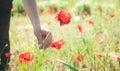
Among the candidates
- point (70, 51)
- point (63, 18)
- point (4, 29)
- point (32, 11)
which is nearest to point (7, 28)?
point (4, 29)

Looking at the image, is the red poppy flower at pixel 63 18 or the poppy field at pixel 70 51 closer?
the red poppy flower at pixel 63 18

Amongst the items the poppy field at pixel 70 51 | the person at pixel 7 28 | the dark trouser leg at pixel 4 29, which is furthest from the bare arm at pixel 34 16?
the dark trouser leg at pixel 4 29

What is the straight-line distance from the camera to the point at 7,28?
100 inches

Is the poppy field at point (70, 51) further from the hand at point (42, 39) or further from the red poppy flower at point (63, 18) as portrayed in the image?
the hand at point (42, 39)

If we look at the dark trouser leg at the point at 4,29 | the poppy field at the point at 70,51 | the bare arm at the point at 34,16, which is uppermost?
the bare arm at the point at 34,16

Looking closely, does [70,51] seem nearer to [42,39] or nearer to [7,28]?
[7,28]

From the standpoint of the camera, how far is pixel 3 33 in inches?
99.1

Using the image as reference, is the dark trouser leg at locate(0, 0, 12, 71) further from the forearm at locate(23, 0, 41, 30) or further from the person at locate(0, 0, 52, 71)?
the forearm at locate(23, 0, 41, 30)

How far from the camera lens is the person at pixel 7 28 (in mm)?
1896

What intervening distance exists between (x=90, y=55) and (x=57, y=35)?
5.43ft

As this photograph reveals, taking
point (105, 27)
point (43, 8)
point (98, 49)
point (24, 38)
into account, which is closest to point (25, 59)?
point (98, 49)

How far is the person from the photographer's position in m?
1.90

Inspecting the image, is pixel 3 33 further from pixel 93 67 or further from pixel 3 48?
pixel 93 67

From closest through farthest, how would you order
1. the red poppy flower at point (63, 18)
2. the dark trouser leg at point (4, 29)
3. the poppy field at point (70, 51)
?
the red poppy flower at point (63, 18) < the poppy field at point (70, 51) < the dark trouser leg at point (4, 29)
